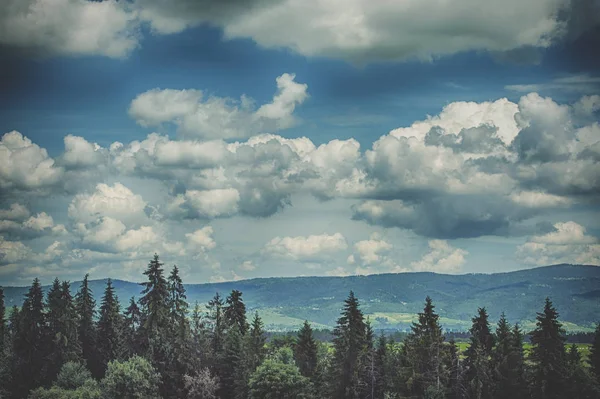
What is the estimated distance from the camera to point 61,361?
116 metres

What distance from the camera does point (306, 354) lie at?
121438 mm

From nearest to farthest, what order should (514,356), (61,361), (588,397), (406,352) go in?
(588,397) → (514,356) → (406,352) → (61,361)

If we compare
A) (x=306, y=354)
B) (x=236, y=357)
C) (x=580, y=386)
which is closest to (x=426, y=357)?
(x=580, y=386)

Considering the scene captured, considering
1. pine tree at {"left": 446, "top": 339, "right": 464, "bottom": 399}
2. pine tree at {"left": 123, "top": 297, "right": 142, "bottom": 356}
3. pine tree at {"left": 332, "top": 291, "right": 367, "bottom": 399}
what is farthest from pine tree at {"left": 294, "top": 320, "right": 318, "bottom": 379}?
pine tree at {"left": 123, "top": 297, "right": 142, "bottom": 356}

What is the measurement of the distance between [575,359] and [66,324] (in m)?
89.9

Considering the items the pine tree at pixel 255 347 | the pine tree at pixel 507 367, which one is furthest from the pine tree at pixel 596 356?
the pine tree at pixel 255 347

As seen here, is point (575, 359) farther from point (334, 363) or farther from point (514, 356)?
point (334, 363)

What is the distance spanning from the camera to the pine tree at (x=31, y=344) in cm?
11769

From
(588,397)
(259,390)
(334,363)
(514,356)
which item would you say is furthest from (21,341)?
(588,397)

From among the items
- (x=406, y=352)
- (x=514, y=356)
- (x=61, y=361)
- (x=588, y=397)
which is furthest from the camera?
(x=61, y=361)

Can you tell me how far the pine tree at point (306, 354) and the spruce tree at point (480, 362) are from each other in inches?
1118

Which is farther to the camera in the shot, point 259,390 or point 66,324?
point 66,324

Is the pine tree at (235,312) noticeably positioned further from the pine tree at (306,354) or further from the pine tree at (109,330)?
the pine tree at (109,330)

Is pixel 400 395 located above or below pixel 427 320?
below
